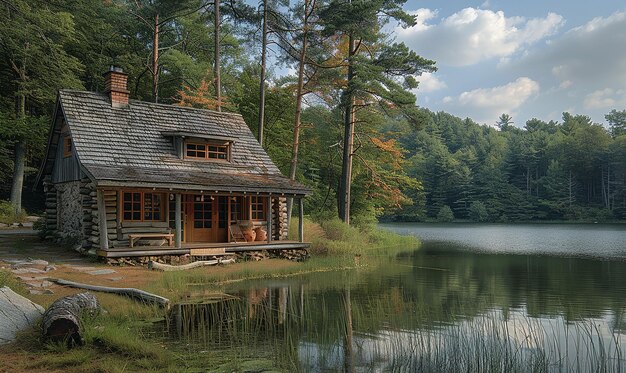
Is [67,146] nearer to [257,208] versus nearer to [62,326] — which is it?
[257,208]

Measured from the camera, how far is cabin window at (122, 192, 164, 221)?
52.3 ft

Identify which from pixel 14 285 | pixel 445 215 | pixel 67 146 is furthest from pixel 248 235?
pixel 445 215

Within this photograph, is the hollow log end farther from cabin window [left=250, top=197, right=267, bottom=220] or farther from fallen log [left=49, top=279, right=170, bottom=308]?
cabin window [left=250, top=197, right=267, bottom=220]

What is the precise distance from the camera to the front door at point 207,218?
693 inches

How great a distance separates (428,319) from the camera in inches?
341

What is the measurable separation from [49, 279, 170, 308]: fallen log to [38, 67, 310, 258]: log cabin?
3607 millimetres

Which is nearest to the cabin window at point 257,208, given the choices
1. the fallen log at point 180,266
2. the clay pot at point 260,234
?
the clay pot at point 260,234

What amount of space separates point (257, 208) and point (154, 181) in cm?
526

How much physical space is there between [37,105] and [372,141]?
20.2 metres

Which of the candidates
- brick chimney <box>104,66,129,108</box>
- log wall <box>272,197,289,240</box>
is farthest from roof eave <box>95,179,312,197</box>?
brick chimney <box>104,66,129,108</box>

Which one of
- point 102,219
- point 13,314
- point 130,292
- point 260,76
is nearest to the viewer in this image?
point 13,314

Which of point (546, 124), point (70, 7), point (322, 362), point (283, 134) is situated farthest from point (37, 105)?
point (546, 124)

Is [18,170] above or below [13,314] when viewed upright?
above

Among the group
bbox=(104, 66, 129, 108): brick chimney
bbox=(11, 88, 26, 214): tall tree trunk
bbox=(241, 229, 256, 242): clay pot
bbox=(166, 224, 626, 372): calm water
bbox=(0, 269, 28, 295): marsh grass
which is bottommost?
bbox=(166, 224, 626, 372): calm water
